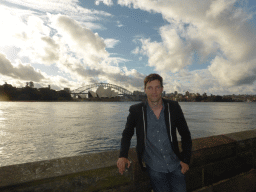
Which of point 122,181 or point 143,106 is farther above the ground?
point 143,106

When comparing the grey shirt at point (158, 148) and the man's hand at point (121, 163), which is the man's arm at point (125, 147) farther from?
the grey shirt at point (158, 148)

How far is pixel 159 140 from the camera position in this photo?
6.71 ft

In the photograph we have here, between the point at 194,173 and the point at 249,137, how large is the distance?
1490 millimetres

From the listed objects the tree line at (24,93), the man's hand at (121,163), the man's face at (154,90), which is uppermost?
the tree line at (24,93)

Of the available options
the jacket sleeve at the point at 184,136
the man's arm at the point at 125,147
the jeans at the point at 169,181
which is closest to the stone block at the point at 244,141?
the jacket sleeve at the point at 184,136

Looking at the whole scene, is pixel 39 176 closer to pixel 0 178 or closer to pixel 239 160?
pixel 0 178

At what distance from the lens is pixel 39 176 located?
1.76m

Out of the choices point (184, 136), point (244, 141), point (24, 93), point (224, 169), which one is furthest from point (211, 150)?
point (24, 93)

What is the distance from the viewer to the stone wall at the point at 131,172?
177cm

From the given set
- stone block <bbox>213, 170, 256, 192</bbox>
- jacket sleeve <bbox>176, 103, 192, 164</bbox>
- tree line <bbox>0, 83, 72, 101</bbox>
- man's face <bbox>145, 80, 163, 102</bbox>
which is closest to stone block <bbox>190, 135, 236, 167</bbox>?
stone block <bbox>213, 170, 256, 192</bbox>

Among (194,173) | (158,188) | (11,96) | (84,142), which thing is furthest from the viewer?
(11,96)

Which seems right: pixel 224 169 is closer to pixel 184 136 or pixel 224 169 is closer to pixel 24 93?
pixel 184 136

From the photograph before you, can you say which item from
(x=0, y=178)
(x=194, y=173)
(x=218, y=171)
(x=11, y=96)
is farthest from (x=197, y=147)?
(x=11, y=96)

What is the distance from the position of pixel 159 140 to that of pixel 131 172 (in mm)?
610
